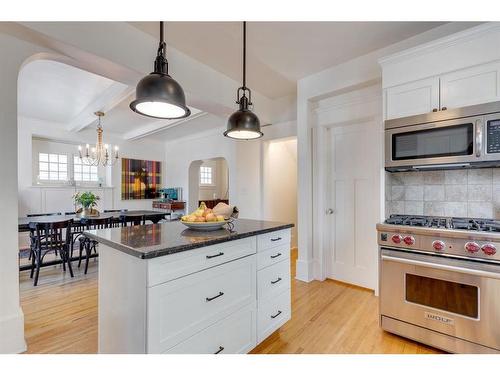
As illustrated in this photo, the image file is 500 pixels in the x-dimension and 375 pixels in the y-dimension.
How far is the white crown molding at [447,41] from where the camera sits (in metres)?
1.77

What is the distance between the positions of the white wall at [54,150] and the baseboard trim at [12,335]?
4.25 meters

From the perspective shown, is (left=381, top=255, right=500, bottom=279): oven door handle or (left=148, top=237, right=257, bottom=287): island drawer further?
(left=381, top=255, right=500, bottom=279): oven door handle

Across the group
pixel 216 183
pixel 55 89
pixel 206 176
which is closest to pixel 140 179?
pixel 206 176

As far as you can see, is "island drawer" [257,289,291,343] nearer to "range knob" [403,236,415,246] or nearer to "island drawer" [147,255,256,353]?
"island drawer" [147,255,256,353]

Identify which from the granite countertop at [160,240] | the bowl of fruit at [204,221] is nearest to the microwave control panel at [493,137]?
the granite countertop at [160,240]

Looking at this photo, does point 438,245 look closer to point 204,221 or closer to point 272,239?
point 272,239

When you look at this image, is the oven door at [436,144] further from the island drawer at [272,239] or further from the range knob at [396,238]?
the island drawer at [272,239]

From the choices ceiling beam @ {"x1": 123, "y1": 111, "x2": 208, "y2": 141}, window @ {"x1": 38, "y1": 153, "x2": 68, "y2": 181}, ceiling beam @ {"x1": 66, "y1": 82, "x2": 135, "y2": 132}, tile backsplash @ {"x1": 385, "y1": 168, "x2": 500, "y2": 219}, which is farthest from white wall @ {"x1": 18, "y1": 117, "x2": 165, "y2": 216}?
tile backsplash @ {"x1": 385, "y1": 168, "x2": 500, "y2": 219}

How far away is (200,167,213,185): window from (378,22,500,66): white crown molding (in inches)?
267

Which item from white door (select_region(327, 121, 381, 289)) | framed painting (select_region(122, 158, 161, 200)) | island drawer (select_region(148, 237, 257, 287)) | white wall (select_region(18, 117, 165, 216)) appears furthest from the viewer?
framed painting (select_region(122, 158, 161, 200))

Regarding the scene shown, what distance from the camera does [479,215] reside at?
6.88 feet

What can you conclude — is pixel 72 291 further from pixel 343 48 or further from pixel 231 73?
pixel 343 48

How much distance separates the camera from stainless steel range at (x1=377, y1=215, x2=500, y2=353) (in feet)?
5.30
